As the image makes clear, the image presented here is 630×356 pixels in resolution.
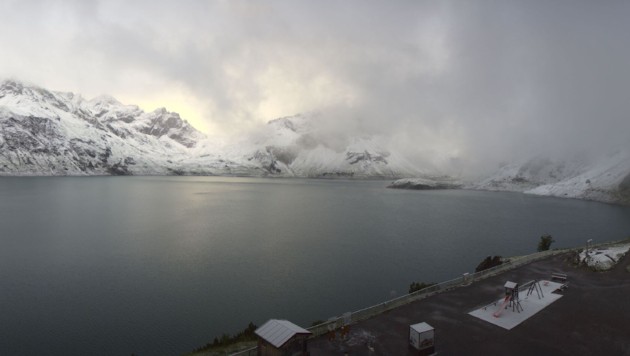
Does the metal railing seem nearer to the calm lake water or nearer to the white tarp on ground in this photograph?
the white tarp on ground

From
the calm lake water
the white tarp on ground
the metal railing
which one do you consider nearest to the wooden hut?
the metal railing

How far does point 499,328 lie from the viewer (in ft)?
91.7

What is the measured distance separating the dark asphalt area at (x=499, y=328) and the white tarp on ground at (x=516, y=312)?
1.69 ft

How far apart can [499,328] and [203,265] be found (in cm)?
4581

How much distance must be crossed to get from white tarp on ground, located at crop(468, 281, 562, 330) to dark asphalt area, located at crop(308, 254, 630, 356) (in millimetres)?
514

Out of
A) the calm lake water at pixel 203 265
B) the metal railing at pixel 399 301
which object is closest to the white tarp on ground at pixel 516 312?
the metal railing at pixel 399 301

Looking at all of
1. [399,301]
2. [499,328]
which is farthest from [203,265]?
[499,328]

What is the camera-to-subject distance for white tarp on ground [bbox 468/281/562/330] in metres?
29.1

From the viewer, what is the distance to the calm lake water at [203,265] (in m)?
37.5

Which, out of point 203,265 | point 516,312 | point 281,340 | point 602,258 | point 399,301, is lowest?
point 203,265

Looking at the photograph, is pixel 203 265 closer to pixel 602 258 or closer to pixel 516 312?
pixel 516 312

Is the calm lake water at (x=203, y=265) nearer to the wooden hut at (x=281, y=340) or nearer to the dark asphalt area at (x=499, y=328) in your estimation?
the dark asphalt area at (x=499, y=328)

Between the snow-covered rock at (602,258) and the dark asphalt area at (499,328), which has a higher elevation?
the snow-covered rock at (602,258)

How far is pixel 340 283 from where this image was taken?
51.4 metres
